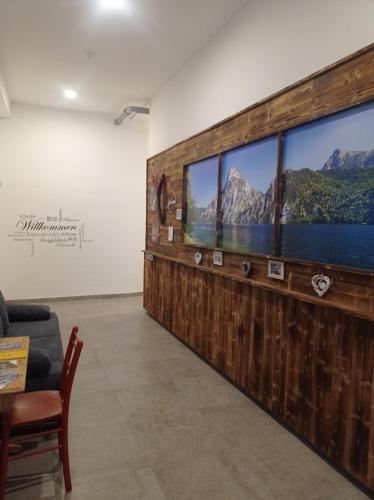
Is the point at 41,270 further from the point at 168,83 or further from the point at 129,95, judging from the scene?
the point at 168,83

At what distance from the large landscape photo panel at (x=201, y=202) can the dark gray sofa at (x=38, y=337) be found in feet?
5.81

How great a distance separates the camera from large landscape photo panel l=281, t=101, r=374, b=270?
6.89 ft

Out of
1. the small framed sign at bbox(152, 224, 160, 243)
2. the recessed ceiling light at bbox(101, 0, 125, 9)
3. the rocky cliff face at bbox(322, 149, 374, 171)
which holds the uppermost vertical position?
the recessed ceiling light at bbox(101, 0, 125, 9)

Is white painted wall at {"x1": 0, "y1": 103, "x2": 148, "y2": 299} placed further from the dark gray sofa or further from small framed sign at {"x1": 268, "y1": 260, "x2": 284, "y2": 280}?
small framed sign at {"x1": 268, "y1": 260, "x2": 284, "y2": 280}

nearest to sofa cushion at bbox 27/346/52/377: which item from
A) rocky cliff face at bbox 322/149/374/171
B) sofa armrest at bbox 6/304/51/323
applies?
sofa armrest at bbox 6/304/51/323

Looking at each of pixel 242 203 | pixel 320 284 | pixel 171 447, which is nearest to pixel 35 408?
pixel 171 447

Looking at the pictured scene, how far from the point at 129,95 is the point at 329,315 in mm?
4855

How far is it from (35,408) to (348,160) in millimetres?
2301

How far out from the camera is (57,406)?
2137 mm

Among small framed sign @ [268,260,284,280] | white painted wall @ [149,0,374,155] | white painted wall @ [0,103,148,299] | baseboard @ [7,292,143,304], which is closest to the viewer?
white painted wall @ [149,0,374,155]

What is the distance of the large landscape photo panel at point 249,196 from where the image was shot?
294cm

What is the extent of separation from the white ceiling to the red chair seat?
3306 mm

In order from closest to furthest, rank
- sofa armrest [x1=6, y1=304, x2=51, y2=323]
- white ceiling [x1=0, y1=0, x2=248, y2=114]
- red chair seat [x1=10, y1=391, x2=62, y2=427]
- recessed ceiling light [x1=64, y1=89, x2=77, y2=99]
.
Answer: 1. red chair seat [x1=10, y1=391, x2=62, y2=427]
2. white ceiling [x1=0, y1=0, x2=248, y2=114]
3. sofa armrest [x1=6, y1=304, x2=51, y2=323]
4. recessed ceiling light [x1=64, y1=89, x2=77, y2=99]

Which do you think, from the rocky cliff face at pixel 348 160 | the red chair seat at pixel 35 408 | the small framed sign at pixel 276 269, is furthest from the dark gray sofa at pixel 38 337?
the rocky cliff face at pixel 348 160
